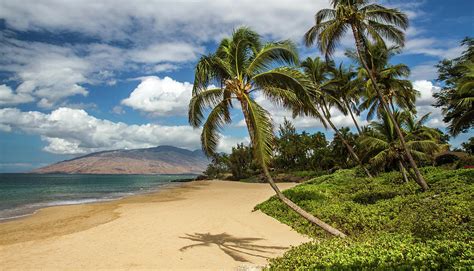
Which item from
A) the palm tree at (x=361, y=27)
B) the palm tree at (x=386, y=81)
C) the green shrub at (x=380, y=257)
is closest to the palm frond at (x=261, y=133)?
the green shrub at (x=380, y=257)

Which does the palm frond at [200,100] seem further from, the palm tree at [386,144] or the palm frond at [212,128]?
the palm tree at [386,144]

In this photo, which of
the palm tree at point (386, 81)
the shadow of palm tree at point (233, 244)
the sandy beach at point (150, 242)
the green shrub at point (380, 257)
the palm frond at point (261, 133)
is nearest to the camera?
the green shrub at point (380, 257)

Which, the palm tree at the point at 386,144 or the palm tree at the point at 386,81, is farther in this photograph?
the palm tree at the point at 386,81

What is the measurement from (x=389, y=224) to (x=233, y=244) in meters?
5.68

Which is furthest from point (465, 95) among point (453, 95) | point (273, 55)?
point (273, 55)

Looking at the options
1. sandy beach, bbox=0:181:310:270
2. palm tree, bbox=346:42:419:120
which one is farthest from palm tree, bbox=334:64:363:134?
sandy beach, bbox=0:181:310:270

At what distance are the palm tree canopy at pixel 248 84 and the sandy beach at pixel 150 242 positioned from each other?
3.36m

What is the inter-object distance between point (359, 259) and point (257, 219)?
10.0 metres

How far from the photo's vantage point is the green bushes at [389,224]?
19.5 ft

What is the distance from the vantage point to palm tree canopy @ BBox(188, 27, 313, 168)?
8.80m

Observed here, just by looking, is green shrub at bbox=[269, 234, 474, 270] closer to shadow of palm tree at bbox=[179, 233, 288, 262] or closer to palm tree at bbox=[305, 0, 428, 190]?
shadow of palm tree at bbox=[179, 233, 288, 262]

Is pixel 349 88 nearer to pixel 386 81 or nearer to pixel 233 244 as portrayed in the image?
pixel 386 81

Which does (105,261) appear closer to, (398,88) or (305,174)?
(398,88)

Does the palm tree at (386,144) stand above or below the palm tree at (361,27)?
below
